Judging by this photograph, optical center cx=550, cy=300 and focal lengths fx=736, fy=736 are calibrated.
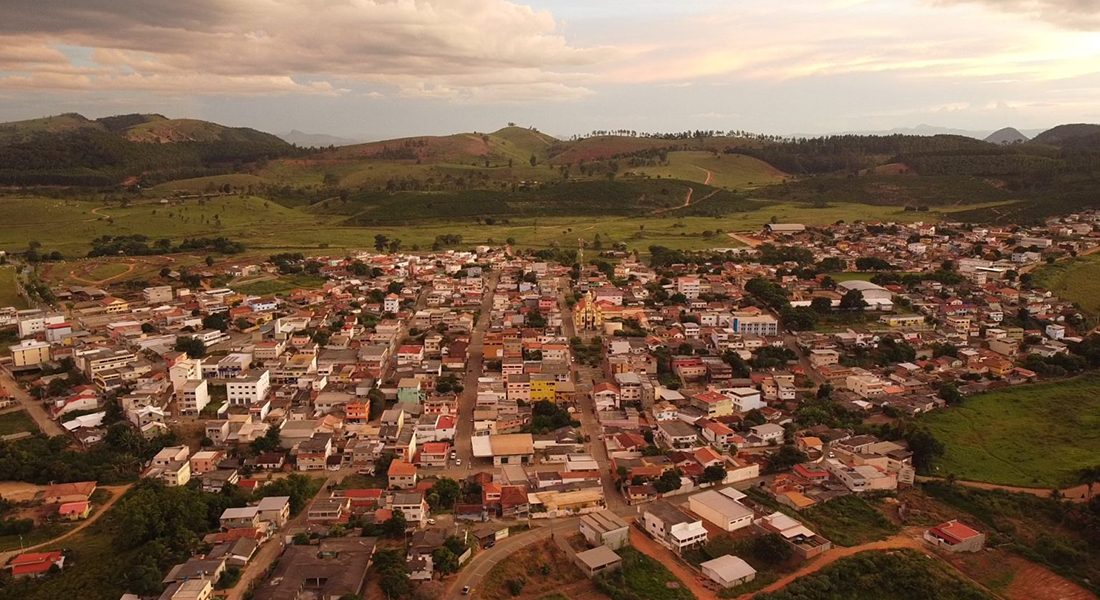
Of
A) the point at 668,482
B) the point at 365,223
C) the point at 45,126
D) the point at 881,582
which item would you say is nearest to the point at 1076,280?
the point at 881,582

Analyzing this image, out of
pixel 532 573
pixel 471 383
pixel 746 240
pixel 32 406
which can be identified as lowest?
pixel 532 573

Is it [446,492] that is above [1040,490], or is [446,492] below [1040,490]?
above

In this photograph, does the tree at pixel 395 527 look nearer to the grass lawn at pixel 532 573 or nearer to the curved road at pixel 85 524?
the grass lawn at pixel 532 573

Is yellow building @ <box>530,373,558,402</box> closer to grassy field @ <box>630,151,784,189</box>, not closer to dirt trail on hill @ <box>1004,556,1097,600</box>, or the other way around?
dirt trail on hill @ <box>1004,556,1097,600</box>

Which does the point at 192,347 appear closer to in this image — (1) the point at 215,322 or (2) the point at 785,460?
(1) the point at 215,322

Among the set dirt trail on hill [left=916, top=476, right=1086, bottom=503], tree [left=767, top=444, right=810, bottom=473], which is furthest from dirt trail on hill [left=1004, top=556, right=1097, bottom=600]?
tree [left=767, top=444, right=810, bottom=473]

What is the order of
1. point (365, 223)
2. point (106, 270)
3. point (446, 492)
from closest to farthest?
point (446, 492), point (106, 270), point (365, 223)

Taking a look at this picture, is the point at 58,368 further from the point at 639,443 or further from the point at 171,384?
the point at 639,443

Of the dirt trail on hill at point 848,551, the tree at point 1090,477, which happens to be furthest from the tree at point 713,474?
the tree at point 1090,477
